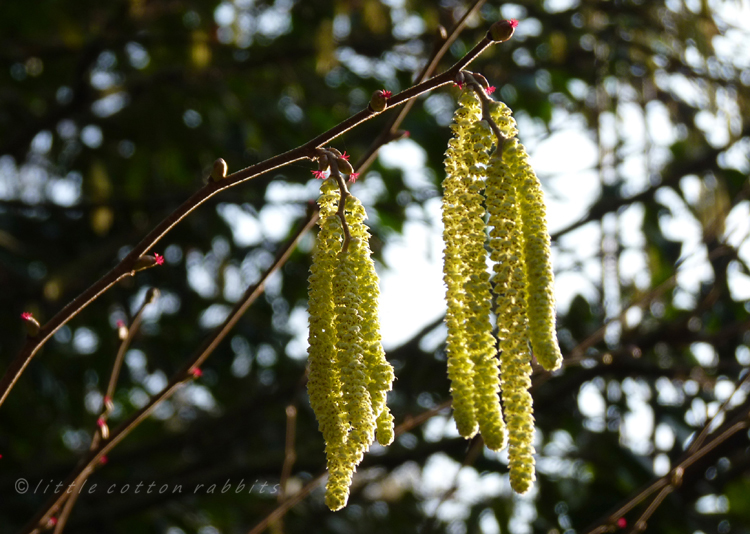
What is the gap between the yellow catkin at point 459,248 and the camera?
1057 mm

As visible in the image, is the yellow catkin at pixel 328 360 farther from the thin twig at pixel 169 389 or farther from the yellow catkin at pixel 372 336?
the thin twig at pixel 169 389

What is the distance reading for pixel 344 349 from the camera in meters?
1.03

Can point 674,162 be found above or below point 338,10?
below

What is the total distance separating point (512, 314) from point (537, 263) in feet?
0.27

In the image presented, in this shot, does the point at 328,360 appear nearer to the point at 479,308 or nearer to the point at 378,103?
the point at 479,308

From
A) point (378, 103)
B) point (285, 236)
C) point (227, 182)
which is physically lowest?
point (285, 236)

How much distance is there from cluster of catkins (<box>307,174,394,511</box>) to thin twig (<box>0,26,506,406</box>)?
6 cm

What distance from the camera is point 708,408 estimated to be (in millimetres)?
3104

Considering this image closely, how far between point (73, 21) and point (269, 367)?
2.21 metres

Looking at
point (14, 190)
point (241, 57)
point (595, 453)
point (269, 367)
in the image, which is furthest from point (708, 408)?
point (14, 190)

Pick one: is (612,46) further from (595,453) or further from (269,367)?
(269,367)

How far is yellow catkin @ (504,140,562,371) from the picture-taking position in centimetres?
102
